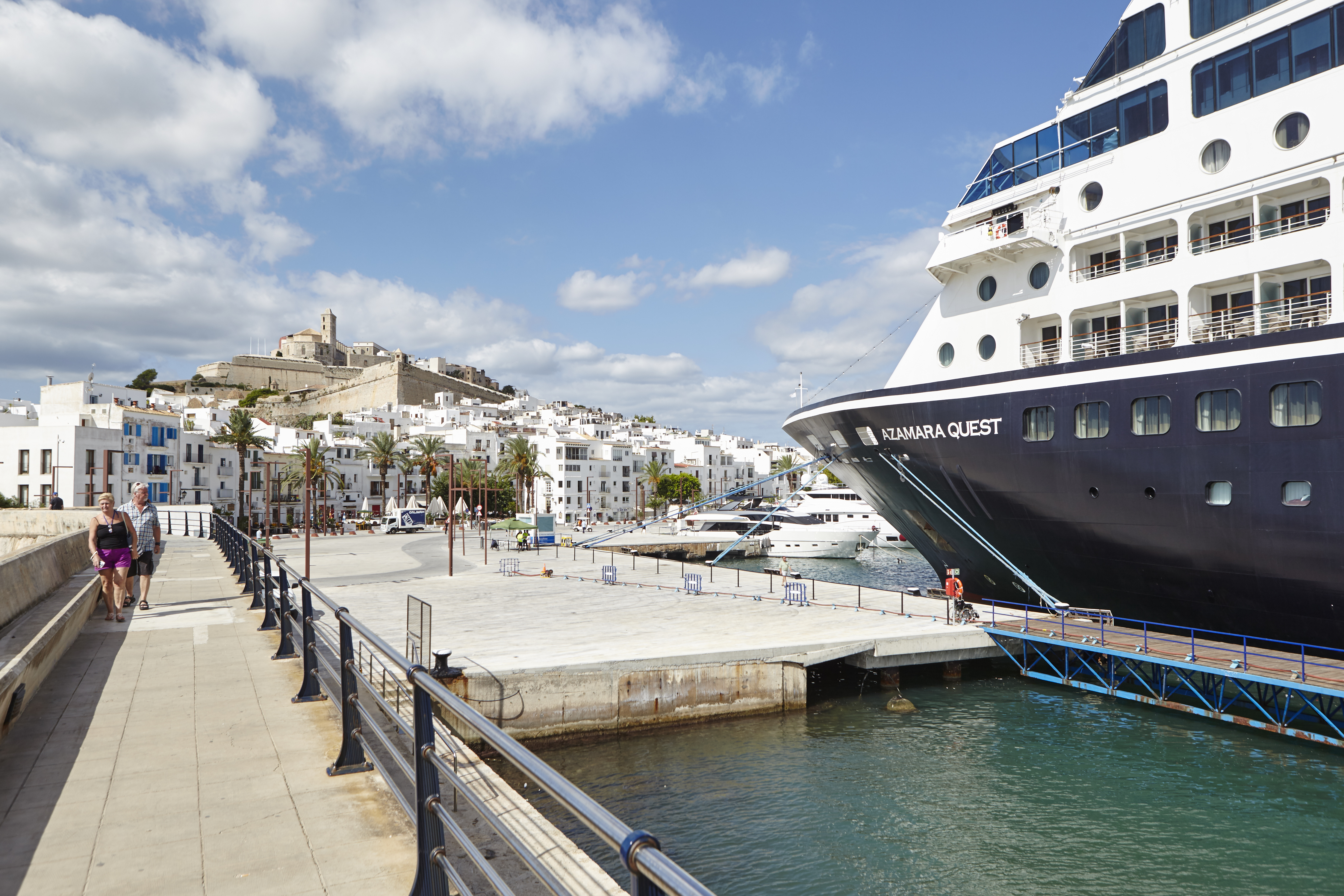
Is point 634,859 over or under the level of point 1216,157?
under

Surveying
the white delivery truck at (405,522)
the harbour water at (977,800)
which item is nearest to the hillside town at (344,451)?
the white delivery truck at (405,522)

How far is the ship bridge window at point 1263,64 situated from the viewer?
16125 mm

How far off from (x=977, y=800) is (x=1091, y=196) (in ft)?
48.7

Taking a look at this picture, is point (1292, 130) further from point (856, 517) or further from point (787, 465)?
point (787, 465)

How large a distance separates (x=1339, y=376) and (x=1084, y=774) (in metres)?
8.01

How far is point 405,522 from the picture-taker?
6356cm

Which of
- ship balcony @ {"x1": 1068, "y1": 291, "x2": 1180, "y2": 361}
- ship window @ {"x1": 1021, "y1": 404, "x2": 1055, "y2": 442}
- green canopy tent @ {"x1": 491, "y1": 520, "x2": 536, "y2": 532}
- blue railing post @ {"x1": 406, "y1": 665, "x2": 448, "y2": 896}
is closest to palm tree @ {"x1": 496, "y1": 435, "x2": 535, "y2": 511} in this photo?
green canopy tent @ {"x1": 491, "y1": 520, "x2": 536, "y2": 532}

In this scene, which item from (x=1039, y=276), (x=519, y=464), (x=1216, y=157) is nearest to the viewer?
→ (x=1216, y=157)

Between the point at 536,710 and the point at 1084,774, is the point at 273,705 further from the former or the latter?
the point at 1084,774

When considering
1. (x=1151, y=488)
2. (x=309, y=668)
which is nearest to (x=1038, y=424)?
(x=1151, y=488)

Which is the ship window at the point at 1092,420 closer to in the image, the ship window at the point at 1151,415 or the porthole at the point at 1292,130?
the ship window at the point at 1151,415

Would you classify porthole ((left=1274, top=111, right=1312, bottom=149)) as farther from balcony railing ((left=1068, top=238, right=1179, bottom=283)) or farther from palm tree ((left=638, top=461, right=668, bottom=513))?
palm tree ((left=638, top=461, right=668, bottom=513))

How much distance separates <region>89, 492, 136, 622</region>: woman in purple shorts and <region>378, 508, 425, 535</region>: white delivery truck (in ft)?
164

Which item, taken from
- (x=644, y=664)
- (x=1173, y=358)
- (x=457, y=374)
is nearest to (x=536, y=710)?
(x=644, y=664)
